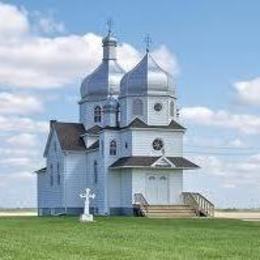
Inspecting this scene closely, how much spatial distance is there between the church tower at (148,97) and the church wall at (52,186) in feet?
27.2

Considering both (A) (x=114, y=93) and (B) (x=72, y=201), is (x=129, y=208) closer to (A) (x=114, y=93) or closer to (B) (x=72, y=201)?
(B) (x=72, y=201)

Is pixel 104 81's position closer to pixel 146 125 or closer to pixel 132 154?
pixel 146 125

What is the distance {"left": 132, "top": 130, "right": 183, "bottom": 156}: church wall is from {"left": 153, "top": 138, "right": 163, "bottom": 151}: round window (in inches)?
9.1

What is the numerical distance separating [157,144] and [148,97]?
3.74 meters

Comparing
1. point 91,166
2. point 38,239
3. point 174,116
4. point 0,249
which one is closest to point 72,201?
point 91,166

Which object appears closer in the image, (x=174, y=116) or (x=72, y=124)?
(x=174, y=116)

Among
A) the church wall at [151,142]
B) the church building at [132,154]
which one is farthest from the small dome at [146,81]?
the church wall at [151,142]

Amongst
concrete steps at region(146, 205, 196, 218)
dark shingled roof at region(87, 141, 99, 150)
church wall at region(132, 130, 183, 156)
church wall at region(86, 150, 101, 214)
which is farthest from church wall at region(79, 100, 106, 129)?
concrete steps at region(146, 205, 196, 218)

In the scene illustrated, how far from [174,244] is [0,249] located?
196 inches

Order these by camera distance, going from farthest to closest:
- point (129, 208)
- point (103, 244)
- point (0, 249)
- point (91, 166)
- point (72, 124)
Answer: point (72, 124) → point (91, 166) → point (129, 208) → point (103, 244) → point (0, 249)

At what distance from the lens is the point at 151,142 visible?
192 ft

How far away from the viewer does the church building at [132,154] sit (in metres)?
57.8

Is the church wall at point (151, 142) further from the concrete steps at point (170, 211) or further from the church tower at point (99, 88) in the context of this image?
the church tower at point (99, 88)

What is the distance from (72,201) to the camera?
2500 inches
